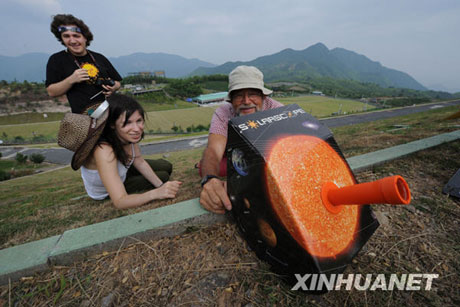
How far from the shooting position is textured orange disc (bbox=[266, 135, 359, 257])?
1156 mm

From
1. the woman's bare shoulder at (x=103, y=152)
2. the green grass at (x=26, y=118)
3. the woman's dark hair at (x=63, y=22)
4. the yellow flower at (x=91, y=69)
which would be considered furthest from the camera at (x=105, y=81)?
the green grass at (x=26, y=118)

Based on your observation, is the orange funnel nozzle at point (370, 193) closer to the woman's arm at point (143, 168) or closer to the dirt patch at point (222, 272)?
the dirt patch at point (222, 272)

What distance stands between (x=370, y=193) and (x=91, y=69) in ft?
14.3

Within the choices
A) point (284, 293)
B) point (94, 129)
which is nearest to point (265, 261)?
point (284, 293)

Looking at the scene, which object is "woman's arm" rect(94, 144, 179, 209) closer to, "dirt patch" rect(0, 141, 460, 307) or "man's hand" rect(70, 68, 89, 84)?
"dirt patch" rect(0, 141, 460, 307)

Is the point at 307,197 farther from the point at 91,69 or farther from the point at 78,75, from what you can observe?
the point at 91,69

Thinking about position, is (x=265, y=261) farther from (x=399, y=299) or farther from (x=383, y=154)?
(x=383, y=154)

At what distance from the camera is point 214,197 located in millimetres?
1900

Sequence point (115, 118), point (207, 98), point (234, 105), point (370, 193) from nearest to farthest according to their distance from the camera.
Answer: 1. point (370, 193)
2. point (115, 118)
3. point (234, 105)
4. point (207, 98)

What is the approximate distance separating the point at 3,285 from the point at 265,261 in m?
1.93

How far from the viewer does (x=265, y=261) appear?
1.49m

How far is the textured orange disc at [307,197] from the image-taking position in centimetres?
116

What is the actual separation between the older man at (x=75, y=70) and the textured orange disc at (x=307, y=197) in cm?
336

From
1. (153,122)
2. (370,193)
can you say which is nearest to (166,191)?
(370,193)
